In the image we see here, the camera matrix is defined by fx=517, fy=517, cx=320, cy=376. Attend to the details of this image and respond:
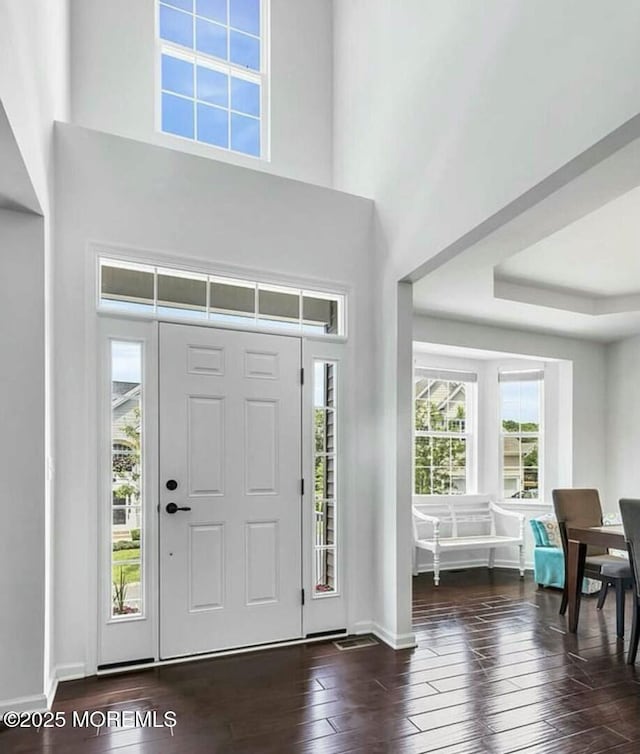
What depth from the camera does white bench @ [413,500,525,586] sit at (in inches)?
206

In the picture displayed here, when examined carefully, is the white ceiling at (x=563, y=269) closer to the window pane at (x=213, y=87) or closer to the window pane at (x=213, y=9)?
the window pane at (x=213, y=87)

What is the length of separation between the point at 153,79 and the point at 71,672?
4219mm

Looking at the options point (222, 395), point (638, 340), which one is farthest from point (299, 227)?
point (638, 340)

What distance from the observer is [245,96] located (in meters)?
4.53

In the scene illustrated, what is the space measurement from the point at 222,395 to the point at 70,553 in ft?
4.17

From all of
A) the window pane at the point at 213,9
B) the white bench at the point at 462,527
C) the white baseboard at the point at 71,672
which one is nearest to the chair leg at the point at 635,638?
the white bench at the point at 462,527

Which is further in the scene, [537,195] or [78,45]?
[78,45]

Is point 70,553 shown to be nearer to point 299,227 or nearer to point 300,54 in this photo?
point 299,227

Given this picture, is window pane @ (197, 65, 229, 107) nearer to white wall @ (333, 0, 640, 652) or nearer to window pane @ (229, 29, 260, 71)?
window pane @ (229, 29, 260, 71)

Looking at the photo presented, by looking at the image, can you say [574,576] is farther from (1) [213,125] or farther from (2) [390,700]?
(1) [213,125]

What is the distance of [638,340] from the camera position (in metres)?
5.79

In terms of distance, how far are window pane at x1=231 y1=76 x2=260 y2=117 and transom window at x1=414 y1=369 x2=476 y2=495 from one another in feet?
10.3

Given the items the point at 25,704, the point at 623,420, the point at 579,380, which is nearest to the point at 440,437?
the point at 579,380

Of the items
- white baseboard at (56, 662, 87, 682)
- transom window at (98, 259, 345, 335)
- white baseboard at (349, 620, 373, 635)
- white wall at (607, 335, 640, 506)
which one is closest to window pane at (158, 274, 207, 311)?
transom window at (98, 259, 345, 335)
